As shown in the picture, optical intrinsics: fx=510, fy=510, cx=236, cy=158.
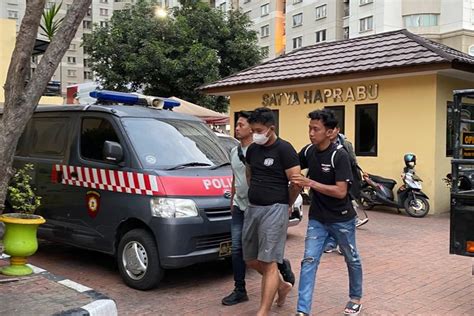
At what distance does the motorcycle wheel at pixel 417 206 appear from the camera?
10602 mm

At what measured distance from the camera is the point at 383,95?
11633 mm

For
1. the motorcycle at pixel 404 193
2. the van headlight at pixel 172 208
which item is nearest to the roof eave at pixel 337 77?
the motorcycle at pixel 404 193

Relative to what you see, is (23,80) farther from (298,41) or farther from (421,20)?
(298,41)

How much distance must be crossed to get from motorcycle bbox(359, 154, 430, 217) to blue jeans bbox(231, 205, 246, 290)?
19.2 feet

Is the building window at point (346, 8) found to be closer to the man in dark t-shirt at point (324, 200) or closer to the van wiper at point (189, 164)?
the van wiper at point (189, 164)

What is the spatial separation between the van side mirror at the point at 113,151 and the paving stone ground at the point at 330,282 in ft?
4.59

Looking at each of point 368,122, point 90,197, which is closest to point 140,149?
point 90,197

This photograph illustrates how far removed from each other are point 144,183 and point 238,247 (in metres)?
1.27

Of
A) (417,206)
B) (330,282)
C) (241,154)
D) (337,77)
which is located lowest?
(330,282)

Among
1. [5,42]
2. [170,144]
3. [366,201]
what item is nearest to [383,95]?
[366,201]

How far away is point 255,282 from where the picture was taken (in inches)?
229

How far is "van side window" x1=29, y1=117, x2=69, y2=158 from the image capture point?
21.4 feet

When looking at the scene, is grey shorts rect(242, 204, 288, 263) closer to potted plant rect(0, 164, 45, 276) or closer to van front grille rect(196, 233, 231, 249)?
van front grille rect(196, 233, 231, 249)

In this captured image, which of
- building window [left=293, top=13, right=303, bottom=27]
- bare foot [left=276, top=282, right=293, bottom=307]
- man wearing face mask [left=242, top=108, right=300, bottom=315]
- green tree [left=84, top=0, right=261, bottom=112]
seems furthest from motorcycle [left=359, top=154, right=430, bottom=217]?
building window [left=293, top=13, right=303, bottom=27]
